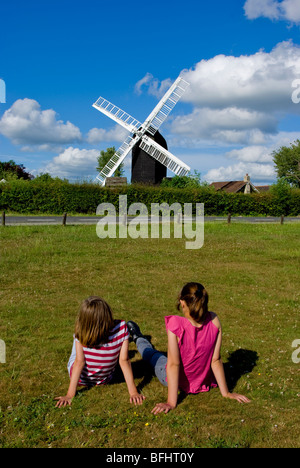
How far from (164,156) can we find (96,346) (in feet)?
123

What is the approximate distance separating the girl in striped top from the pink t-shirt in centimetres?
57

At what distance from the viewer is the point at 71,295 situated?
860cm

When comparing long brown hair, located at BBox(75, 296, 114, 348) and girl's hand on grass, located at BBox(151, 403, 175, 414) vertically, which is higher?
→ long brown hair, located at BBox(75, 296, 114, 348)

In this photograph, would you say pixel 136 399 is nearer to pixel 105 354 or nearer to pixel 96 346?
pixel 105 354

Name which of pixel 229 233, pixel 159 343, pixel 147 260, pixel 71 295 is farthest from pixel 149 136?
pixel 159 343

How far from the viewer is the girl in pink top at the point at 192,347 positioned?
3855 mm

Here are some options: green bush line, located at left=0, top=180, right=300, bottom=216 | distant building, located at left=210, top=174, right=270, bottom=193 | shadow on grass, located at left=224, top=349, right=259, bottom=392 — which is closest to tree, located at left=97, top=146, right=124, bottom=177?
distant building, located at left=210, top=174, right=270, bottom=193

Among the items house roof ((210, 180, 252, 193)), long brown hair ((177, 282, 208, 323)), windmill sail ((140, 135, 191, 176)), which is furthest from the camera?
house roof ((210, 180, 252, 193))

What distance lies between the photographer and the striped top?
161 inches

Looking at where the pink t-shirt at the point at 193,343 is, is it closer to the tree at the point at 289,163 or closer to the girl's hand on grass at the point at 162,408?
the girl's hand on grass at the point at 162,408

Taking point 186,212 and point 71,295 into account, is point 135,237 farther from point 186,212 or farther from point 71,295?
point 186,212

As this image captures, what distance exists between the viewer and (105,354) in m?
4.11

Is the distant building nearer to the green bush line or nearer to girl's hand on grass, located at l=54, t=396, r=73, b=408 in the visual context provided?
the green bush line

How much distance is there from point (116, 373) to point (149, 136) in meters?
38.0
